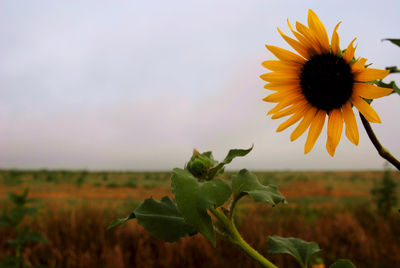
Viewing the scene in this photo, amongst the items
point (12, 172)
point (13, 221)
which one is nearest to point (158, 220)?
point (13, 221)

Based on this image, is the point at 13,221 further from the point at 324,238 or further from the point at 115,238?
the point at 324,238

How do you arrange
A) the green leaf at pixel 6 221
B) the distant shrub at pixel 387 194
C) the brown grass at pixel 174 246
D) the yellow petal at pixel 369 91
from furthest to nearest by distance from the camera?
the distant shrub at pixel 387 194 → the brown grass at pixel 174 246 → the green leaf at pixel 6 221 → the yellow petal at pixel 369 91

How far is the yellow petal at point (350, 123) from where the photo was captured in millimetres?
661

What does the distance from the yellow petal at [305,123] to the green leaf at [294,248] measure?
0.23m

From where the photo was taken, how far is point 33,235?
232cm

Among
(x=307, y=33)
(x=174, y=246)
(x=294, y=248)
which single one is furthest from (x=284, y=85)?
(x=174, y=246)

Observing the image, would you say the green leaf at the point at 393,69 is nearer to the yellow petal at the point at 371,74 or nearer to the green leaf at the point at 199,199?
the yellow petal at the point at 371,74

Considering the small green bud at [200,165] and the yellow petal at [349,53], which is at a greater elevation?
the yellow petal at [349,53]

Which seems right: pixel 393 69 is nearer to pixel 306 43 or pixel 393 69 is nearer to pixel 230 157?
pixel 306 43

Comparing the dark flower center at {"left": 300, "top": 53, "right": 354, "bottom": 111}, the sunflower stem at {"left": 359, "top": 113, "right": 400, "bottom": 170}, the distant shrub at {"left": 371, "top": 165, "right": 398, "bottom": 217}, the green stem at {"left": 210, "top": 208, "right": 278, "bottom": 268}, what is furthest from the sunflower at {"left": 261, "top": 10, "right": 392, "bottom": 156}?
the distant shrub at {"left": 371, "top": 165, "right": 398, "bottom": 217}

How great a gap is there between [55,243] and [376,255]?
3139 mm

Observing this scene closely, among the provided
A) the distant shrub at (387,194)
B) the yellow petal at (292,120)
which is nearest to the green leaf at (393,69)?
the yellow petal at (292,120)

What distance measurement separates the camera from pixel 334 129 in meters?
0.72

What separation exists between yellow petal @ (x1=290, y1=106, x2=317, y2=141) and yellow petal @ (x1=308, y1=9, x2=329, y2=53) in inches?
5.5
